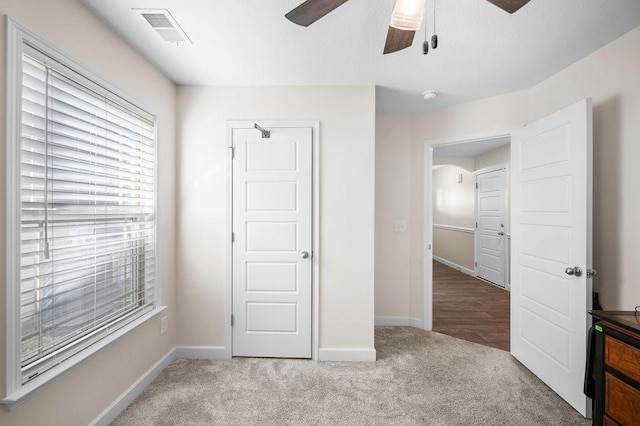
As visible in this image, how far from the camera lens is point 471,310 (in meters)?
3.87

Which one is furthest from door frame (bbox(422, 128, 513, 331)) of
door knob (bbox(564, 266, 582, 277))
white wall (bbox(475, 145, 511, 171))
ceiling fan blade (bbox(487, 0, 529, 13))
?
white wall (bbox(475, 145, 511, 171))

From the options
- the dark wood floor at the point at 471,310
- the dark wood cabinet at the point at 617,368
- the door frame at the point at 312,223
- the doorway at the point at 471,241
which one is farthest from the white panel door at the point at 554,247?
the door frame at the point at 312,223

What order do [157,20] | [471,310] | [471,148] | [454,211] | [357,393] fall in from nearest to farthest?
[157,20]
[357,393]
[471,310]
[471,148]
[454,211]

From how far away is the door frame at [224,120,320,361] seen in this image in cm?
256

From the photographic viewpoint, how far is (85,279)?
165cm

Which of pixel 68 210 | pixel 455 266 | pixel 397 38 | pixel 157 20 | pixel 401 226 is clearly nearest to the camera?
pixel 397 38

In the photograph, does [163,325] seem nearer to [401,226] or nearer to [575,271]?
[401,226]

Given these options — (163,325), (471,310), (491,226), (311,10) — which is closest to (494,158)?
(491,226)

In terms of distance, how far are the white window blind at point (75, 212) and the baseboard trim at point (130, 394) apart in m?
0.46

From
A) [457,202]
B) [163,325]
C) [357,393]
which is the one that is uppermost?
[457,202]

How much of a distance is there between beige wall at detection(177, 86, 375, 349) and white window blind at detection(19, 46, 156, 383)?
46cm

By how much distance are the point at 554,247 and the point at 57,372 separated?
315cm

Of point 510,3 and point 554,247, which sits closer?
point 510,3

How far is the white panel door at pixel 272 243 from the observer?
2.56 meters
